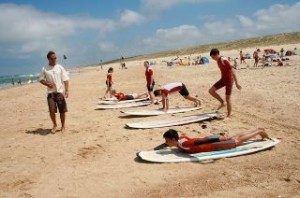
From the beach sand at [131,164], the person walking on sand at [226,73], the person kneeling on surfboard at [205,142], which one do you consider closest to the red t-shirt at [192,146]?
the person kneeling on surfboard at [205,142]

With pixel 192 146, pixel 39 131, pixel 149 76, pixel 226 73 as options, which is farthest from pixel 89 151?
pixel 149 76

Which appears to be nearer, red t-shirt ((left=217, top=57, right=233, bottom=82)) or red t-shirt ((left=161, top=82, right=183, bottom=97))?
red t-shirt ((left=217, top=57, right=233, bottom=82))

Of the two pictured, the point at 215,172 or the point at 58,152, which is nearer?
the point at 215,172

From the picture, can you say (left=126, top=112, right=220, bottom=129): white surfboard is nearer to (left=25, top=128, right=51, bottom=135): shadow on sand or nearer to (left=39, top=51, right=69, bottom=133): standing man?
(left=39, top=51, right=69, bottom=133): standing man

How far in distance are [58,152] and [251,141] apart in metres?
4.05

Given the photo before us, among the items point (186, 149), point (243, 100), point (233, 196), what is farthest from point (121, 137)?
point (243, 100)

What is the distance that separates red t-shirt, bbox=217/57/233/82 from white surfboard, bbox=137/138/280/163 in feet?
9.73

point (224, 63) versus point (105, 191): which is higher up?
point (224, 63)

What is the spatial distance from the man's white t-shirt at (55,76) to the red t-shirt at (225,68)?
4026 mm

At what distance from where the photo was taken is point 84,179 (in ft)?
21.5

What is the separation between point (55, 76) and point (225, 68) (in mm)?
4390

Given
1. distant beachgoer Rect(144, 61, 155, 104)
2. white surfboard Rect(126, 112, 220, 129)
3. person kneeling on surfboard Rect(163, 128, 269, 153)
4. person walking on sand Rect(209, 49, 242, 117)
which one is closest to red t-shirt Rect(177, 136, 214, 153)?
person kneeling on surfboard Rect(163, 128, 269, 153)

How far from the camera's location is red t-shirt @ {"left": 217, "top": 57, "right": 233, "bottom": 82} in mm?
10102

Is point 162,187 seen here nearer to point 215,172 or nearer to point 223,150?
point 215,172
